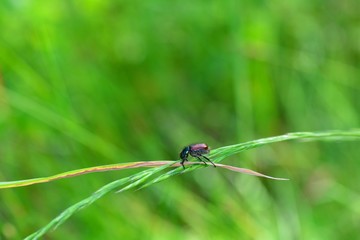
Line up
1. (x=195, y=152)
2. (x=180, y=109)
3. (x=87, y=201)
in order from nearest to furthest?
(x=87, y=201), (x=195, y=152), (x=180, y=109)

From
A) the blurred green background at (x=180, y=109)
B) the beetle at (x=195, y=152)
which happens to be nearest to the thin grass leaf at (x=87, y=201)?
the beetle at (x=195, y=152)

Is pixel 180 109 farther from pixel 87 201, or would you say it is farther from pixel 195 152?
pixel 87 201

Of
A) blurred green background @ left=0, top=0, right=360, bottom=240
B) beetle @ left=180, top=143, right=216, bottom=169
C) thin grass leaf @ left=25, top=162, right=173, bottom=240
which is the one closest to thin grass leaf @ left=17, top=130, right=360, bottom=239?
thin grass leaf @ left=25, top=162, right=173, bottom=240

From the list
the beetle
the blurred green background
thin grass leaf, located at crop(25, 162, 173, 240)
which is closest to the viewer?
thin grass leaf, located at crop(25, 162, 173, 240)

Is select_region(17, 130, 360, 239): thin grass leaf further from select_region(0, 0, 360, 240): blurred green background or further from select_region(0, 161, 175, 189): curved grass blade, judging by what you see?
select_region(0, 0, 360, 240): blurred green background

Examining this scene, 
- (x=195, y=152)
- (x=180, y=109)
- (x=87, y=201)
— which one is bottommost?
(x=87, y=201)

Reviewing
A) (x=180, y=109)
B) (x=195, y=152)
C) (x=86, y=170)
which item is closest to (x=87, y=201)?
(x=86, y=170)

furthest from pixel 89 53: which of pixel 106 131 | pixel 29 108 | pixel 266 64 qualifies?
pixel 29 108

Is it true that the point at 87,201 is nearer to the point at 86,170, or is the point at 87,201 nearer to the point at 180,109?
the point at 86,170

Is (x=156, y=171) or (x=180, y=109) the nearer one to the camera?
(x=156, y=171)

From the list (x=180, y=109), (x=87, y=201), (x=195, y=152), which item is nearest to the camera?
(x=87, y=201)

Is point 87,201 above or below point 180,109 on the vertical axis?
below
